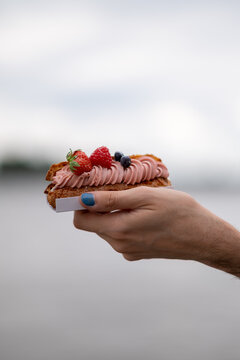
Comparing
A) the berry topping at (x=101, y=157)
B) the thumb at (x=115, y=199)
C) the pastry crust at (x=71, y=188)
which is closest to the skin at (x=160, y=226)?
the thumb at (x=115, y=199)

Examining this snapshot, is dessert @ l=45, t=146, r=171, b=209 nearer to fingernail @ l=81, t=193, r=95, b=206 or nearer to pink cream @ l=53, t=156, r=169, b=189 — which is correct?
pink cream @ l=53, t=156, r=169, b=189

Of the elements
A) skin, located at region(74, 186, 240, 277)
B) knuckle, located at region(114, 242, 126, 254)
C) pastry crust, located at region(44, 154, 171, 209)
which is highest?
pastry crust, located at region(44, 154, 171, 209)

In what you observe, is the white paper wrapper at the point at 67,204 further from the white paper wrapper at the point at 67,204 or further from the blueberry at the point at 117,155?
the blueberry at the point at 117,155

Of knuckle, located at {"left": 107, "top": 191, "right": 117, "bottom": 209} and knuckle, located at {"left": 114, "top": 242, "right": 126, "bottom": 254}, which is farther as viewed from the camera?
knuckle, located at {"left": 114, "top": 242, "right": 126, "bottom": 254}

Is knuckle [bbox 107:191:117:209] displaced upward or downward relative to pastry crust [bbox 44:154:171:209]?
downward

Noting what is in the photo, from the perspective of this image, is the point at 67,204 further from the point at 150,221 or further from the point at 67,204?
the point at 150,221

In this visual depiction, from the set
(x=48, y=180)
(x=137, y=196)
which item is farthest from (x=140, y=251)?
(x=48, y=180)

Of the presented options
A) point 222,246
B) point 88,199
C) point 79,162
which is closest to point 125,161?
point 79,162

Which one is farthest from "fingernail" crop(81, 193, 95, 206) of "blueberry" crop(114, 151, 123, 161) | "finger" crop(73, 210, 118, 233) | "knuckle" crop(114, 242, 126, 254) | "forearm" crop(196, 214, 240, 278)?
"forearm" crop(196, 214, 240, 278)
